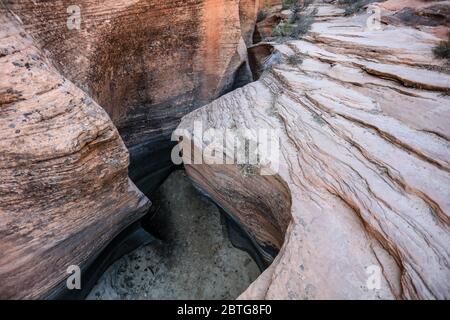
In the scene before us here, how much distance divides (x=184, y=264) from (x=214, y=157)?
2.08 meters

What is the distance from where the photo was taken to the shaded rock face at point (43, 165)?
2.94 meters

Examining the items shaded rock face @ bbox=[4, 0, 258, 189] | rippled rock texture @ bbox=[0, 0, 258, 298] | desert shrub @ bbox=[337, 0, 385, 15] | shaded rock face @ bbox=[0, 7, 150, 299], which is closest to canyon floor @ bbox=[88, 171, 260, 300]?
rippled rock texture @ bbox=[0, 0, 258, 298]

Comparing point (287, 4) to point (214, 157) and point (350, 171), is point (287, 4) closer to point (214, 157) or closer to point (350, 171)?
point (214, 157)

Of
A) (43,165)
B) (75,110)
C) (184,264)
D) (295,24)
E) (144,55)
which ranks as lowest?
(184,264)

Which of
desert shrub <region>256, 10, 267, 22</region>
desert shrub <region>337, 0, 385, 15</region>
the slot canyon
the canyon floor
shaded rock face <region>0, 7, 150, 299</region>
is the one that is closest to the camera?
the slot canyon

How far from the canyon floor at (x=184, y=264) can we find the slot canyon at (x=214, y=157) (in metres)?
0.02

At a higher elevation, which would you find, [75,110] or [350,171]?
[75,110]

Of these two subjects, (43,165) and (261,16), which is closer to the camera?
(43,165)

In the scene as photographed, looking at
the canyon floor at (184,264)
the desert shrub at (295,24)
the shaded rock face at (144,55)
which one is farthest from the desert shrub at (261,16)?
the canyon floor at (184,264)

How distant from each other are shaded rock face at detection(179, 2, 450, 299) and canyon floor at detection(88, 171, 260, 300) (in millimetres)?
868

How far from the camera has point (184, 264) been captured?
4961mm

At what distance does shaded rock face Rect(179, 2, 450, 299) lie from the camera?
2389 mm

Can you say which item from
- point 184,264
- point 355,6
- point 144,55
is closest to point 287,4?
point 355,6

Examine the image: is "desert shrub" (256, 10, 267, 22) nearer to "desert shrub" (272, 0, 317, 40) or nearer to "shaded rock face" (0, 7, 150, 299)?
"desert shrub" (272, 0, 317, 40)
